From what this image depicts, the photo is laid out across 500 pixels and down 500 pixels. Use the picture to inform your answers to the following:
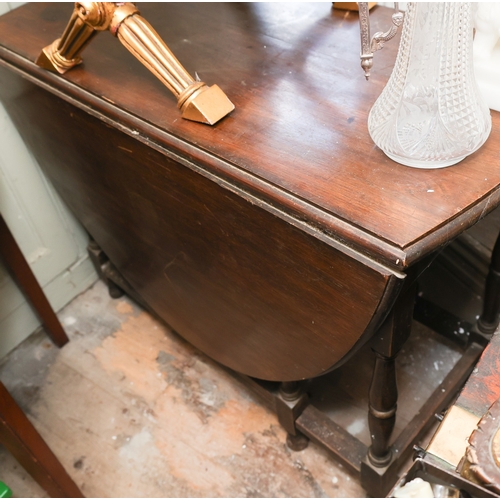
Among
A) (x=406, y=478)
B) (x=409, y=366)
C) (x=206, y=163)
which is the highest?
(x=206, y=163)

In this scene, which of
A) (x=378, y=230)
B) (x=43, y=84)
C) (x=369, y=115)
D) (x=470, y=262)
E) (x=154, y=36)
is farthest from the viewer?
(x=470, y=262)

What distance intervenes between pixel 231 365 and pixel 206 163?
19.7 inches

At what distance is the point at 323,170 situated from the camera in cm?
71

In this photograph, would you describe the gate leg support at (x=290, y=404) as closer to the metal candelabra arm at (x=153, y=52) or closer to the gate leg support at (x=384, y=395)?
the gate leg support at (x=384, y=395)

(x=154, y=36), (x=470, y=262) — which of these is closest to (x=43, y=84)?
(x=154, y=36)

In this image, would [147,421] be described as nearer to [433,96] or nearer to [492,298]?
[492,298]

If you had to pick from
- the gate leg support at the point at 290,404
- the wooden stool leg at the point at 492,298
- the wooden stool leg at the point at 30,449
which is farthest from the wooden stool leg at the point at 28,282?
the wooden stool leg at the point at 492,298

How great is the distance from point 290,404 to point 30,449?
1.74 ft

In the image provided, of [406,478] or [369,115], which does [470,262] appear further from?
[406,478]

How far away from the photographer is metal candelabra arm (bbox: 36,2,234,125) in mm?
808

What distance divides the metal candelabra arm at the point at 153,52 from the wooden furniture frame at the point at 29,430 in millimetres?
551

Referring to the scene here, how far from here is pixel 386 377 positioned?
89cm

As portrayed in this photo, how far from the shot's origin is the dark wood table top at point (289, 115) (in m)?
0.65

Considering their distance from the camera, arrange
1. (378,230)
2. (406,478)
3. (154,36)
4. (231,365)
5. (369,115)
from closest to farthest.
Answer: (406,478)
(378,230)
(369,115)
(154,36)
(231,365)
